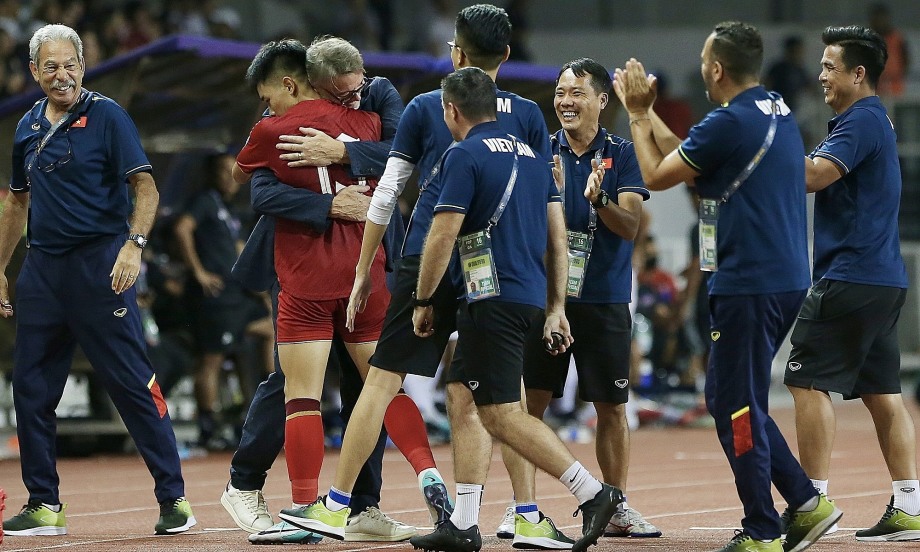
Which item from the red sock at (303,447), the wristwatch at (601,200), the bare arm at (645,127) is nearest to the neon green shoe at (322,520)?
the red sock at (303,447)

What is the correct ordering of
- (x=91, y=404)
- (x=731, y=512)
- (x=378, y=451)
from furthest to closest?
(x=91, y=404)
(x=731, y=512)
(x=378, y=451)

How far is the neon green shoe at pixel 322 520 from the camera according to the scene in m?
6.12

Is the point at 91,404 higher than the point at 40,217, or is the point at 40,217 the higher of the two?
the point at 40,217

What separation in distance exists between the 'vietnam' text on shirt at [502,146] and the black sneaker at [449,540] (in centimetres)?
153

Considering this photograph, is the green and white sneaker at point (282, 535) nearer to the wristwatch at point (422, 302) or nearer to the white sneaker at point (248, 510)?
the white sneaker at point (248, 510)

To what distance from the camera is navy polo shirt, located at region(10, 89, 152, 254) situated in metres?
7.00

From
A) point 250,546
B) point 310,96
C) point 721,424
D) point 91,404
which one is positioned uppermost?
point 310,96

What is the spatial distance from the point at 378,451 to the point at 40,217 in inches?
78.5

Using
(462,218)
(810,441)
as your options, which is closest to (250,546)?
(462,218)

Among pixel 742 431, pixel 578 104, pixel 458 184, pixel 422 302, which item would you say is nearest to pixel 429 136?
pixel 458 184

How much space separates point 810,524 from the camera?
5.80m

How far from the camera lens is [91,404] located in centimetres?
1274

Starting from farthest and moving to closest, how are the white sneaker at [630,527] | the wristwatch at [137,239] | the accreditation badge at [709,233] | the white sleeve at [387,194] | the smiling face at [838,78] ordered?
1. the wristwatch at [137,239]
2. the white sneaker at [630,527]
3. the smiling face at [838,78]
4. the white sleeve at [387,194]
5. the accreditation badge at [709,233]

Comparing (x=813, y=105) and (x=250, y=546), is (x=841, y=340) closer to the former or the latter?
(x=250, y=546)
